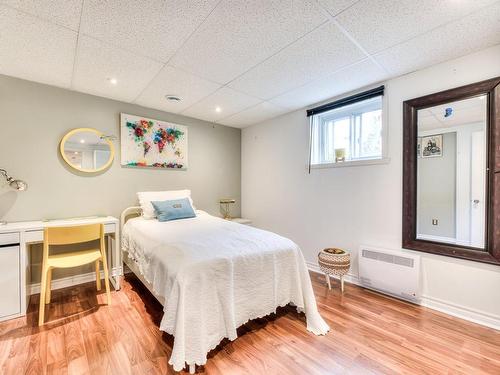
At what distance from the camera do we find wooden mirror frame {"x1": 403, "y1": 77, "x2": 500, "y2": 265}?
1.87 meters

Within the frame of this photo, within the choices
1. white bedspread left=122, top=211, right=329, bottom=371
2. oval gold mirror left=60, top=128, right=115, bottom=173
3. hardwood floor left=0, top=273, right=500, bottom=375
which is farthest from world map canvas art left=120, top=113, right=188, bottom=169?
hardwood floor left=0, top=273, right=500, bottom=375

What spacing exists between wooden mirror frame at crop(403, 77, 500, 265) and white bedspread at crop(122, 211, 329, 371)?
1268 mm

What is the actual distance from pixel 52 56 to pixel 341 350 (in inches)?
132

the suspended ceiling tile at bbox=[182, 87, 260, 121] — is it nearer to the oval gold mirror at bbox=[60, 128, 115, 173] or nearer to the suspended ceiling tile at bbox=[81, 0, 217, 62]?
the suspended ceiling tile at bbox=[81, 0, 217, 62]

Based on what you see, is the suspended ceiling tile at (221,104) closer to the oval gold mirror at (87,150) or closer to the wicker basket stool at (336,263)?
the oval gold mirror at (87,150)

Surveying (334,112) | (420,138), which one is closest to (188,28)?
(334,112)

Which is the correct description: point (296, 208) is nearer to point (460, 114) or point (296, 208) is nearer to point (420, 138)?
point (420, 138)

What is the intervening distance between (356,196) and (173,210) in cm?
229

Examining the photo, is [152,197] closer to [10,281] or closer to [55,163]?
[55,163]

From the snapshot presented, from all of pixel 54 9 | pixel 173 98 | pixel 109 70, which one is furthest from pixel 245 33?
pixel 173 98

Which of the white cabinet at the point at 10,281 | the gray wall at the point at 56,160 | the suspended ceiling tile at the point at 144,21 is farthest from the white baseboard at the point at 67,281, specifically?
the suspended ceiling tile at the point at 144,21

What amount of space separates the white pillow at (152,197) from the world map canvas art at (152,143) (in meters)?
0.44

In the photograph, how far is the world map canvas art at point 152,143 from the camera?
3.13 meters

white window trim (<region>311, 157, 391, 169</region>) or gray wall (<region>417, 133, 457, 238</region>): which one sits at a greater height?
white window trim (<region>311, 157, 391, 169</region>)
